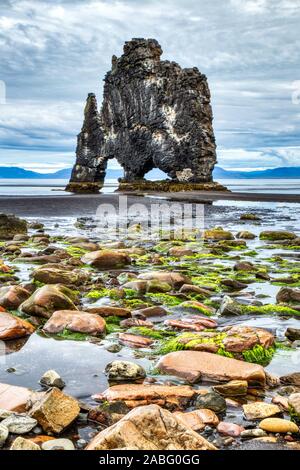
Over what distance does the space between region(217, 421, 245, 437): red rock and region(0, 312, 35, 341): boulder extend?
250cm

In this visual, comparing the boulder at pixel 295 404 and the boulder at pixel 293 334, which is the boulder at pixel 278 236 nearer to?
the boulder at pixel 293 334

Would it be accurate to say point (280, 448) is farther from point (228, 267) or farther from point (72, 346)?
point (228, 267)

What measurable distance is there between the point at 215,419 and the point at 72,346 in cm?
193

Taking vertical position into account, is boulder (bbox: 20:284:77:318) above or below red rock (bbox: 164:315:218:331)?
above

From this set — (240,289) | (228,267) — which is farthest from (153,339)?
(228,267)

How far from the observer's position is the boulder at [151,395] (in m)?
3.30

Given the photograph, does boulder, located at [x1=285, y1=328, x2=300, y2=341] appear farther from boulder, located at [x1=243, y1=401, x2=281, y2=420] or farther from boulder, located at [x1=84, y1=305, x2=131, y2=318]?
boulder, located at [x1=84, y1=305, x2=131, y2=318]

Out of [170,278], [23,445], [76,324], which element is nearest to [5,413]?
[23,445]

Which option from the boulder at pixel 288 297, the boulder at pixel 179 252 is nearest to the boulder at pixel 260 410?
the boulder at pixel 288 297

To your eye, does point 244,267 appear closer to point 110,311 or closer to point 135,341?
point 110,311

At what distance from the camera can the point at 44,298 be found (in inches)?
218

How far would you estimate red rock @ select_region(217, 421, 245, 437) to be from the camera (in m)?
2.89

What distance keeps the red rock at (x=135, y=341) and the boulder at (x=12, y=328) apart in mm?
970

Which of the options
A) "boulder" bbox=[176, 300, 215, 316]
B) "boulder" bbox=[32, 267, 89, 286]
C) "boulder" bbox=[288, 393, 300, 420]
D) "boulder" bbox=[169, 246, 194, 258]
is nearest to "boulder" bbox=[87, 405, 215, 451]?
"boulder" bbox=[288, 393, 300, 420]
